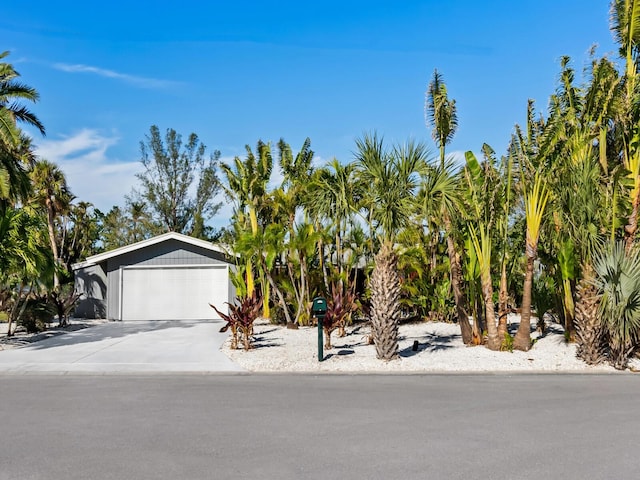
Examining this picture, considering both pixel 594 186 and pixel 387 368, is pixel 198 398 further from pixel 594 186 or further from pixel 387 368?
pixel 594 186

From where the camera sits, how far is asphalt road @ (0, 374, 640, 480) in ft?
17.8

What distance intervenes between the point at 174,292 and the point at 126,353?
10027 mm

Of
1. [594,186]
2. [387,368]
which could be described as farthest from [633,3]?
[387,368]

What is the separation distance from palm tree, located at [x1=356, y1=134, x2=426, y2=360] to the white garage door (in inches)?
492

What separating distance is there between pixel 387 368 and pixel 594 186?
579 cm

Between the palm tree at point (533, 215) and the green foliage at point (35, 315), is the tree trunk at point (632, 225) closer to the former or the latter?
the palm tree at point (533, 215)

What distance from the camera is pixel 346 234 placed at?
19375 mm

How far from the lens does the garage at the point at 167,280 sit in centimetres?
2373

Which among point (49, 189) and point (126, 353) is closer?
point (126, 353)

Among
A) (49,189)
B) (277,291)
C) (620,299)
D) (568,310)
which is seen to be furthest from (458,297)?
(49,189)

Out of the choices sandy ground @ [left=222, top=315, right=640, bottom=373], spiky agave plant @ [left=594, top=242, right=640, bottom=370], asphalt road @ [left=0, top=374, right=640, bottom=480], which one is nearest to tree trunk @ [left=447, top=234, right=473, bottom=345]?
sandy ground @ [left=222, top=315, right=640, bottom=373]

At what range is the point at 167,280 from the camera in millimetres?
23906

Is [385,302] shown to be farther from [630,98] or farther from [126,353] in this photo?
[630,98]

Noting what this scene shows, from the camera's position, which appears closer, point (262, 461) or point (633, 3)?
point (262, 461)
